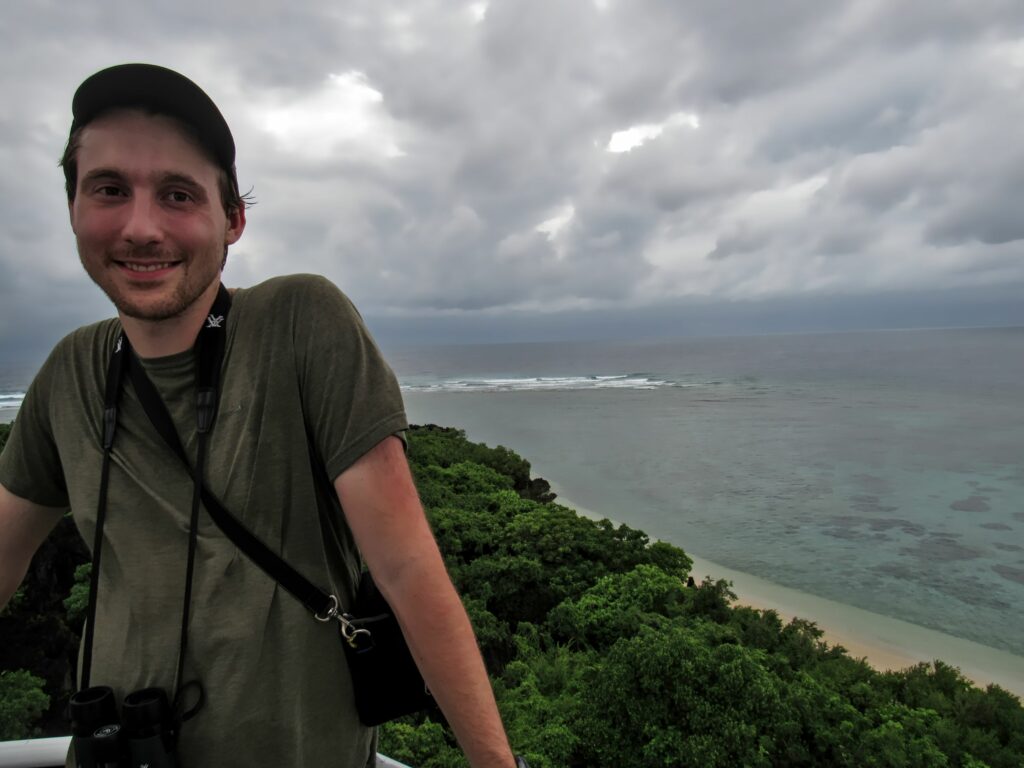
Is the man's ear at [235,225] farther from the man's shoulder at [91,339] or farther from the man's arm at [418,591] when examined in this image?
the man's arm at [418,591]

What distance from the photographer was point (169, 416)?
1.19m

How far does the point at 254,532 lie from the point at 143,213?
0.60m

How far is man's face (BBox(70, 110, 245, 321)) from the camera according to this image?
113 centimetres

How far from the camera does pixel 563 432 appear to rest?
32125 millimetres

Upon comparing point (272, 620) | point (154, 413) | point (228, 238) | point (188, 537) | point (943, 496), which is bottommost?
point (943, 496)

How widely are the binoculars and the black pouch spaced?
1.09 ft

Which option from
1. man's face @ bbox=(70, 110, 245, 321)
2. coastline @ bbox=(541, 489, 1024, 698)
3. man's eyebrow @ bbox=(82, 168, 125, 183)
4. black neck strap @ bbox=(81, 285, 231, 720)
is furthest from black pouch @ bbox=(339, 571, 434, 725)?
coastline @ bbox=(541, 489, 1024, 698)

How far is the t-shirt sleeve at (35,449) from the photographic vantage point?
4.49ft

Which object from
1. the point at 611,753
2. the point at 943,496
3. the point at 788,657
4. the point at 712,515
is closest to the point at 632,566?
the point at 788,657

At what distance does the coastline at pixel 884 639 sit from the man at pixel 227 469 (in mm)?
9004

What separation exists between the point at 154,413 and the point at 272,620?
44 cm

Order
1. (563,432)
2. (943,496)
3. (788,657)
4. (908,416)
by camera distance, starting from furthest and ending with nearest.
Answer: (908,416) < (563,432) < (943,496) < (788,657)

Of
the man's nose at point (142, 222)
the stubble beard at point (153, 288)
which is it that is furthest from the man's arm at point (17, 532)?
the man's nose at point (142, 222)

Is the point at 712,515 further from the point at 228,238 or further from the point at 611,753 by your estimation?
A: the point at 228,238
